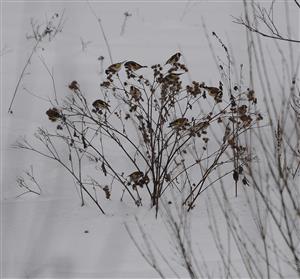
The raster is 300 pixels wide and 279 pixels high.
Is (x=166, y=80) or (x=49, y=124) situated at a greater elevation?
(x=166, y=80)

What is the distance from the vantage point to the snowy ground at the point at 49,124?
2803 millimetres

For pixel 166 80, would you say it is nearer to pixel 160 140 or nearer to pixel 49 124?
pixel 160 140

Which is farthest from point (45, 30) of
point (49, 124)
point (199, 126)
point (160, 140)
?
point (199, 126)

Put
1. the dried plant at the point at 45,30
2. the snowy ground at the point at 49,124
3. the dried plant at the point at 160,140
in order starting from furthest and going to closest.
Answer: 1. the dried plant at the point at 45,30
2. the dried plant at the point at 160,140
3. the snowy ground at the point at 49,124

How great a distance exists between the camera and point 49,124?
4574 mm

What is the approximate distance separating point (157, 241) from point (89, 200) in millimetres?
664

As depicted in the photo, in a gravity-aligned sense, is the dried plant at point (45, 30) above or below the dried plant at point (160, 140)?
above

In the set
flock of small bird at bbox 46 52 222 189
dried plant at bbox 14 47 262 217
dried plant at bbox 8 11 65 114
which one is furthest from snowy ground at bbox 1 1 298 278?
flock of small bird at bbox 46 52 222 189

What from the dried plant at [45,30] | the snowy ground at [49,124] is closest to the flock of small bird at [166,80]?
the snowy ground at [49,124]

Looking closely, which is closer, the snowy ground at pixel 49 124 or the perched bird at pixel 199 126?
the snowy ground at pixel 49 124

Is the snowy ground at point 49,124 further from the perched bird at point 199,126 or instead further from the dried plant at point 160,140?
the perched bird at point 199,126

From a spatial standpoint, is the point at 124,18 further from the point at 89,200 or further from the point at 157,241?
the point at 157,241

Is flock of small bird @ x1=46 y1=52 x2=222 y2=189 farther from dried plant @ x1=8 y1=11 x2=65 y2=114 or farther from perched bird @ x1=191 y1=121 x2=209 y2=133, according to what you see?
dried plant @ x1=8 y1=11 x2=65 y2=114

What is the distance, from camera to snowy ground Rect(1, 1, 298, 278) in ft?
9.20
